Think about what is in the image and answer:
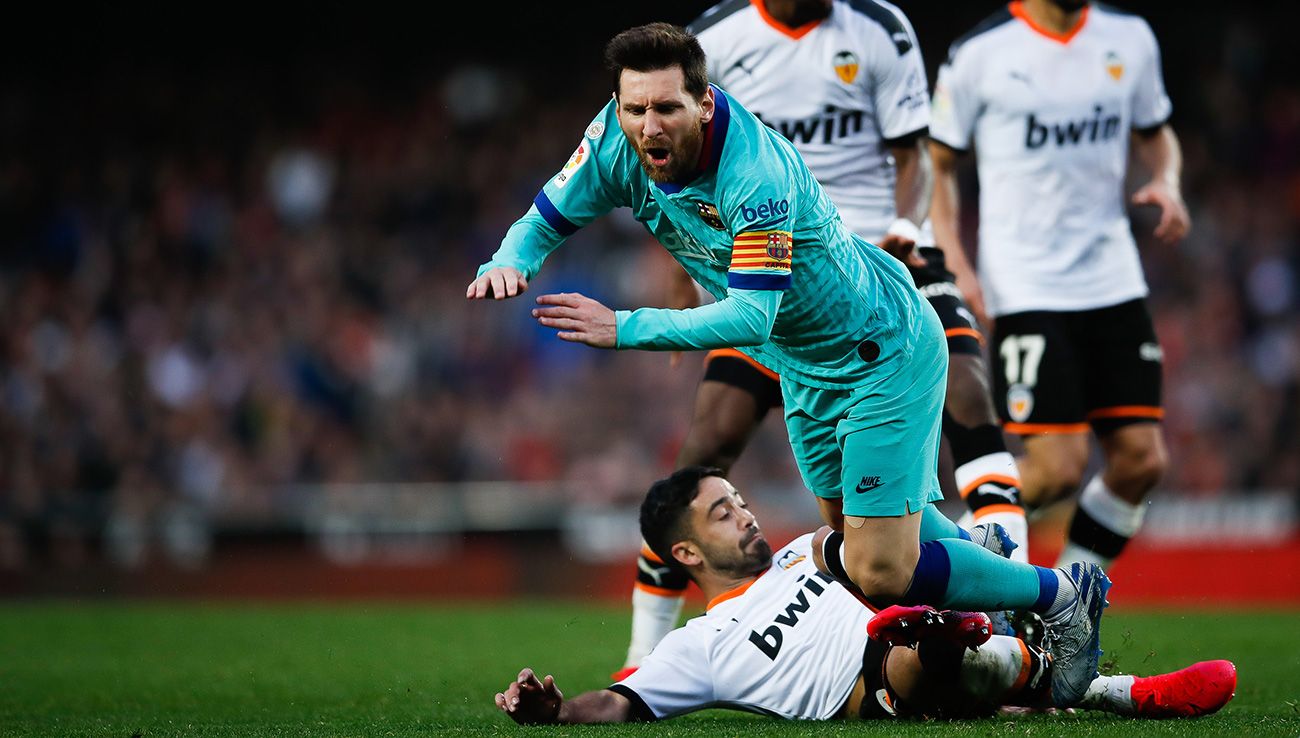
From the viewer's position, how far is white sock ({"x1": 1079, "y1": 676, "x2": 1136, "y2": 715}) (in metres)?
5.05

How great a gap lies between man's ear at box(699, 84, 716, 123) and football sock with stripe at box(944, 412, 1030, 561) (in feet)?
7.21

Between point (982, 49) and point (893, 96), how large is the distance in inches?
45.5

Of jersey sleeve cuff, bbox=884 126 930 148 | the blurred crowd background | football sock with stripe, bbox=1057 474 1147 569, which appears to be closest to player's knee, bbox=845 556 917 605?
jersey sleeve cuff, bbox=884 126 930 148

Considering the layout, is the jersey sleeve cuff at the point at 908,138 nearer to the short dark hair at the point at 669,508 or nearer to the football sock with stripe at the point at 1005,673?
the short dark hair at the point at 669,508

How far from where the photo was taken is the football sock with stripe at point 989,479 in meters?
6.03

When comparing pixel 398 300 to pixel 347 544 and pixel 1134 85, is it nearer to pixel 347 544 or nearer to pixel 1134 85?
pixel 347 544

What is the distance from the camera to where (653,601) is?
657cm

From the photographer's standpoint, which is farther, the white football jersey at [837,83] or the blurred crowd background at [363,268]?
the blurred crowd background at [363,268]

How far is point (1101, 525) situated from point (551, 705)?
3276 millimetres

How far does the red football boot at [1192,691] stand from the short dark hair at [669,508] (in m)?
1.66

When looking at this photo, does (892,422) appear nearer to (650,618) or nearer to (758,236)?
(758,236)

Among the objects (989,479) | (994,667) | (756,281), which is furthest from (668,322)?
(989,479)

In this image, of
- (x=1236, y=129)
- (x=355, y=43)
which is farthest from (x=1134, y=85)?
(x=355, y=43)

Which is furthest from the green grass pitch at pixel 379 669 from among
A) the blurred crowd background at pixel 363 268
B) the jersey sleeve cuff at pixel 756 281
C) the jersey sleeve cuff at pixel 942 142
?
the blurred crowd background at pixel 363 268
